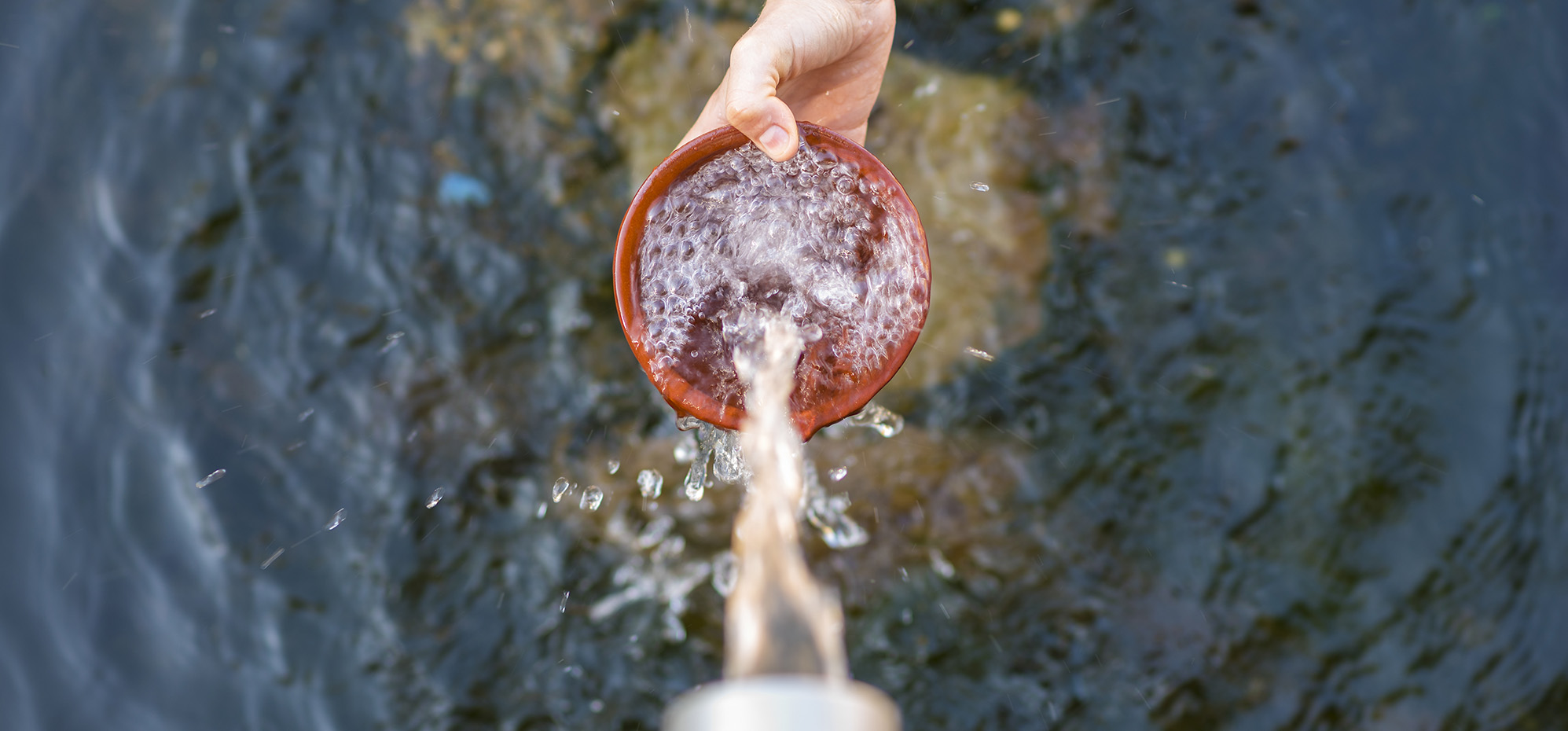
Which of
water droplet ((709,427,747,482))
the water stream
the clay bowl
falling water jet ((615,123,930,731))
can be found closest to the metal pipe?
the water stream

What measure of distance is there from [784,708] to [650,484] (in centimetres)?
204

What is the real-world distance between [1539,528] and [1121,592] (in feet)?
4.02

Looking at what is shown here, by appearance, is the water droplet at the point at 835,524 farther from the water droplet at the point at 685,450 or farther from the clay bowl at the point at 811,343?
the clay bowl at the point at 811,343

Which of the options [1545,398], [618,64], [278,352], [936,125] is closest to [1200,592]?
[1545,398]

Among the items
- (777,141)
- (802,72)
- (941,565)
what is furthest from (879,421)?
(777,141)

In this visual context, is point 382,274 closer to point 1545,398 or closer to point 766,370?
point 766,370

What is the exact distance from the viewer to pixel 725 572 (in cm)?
274

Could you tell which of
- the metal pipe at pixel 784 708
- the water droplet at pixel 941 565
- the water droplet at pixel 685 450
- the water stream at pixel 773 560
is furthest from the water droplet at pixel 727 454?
the metal pipe at pixel 784 708

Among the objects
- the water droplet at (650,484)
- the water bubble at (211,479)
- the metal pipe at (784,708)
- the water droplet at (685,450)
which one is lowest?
the water droplet at (650,484)

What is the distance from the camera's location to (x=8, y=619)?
2.59 m

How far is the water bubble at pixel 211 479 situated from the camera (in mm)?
2660

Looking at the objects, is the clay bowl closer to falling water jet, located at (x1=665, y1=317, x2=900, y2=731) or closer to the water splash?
falling water jet, located at (x1=665, y1=317, x2=900, y2=731)

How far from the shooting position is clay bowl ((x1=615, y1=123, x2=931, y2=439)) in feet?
5.44

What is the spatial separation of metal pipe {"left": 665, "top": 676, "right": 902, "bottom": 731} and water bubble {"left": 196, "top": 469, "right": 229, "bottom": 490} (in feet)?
7.99
